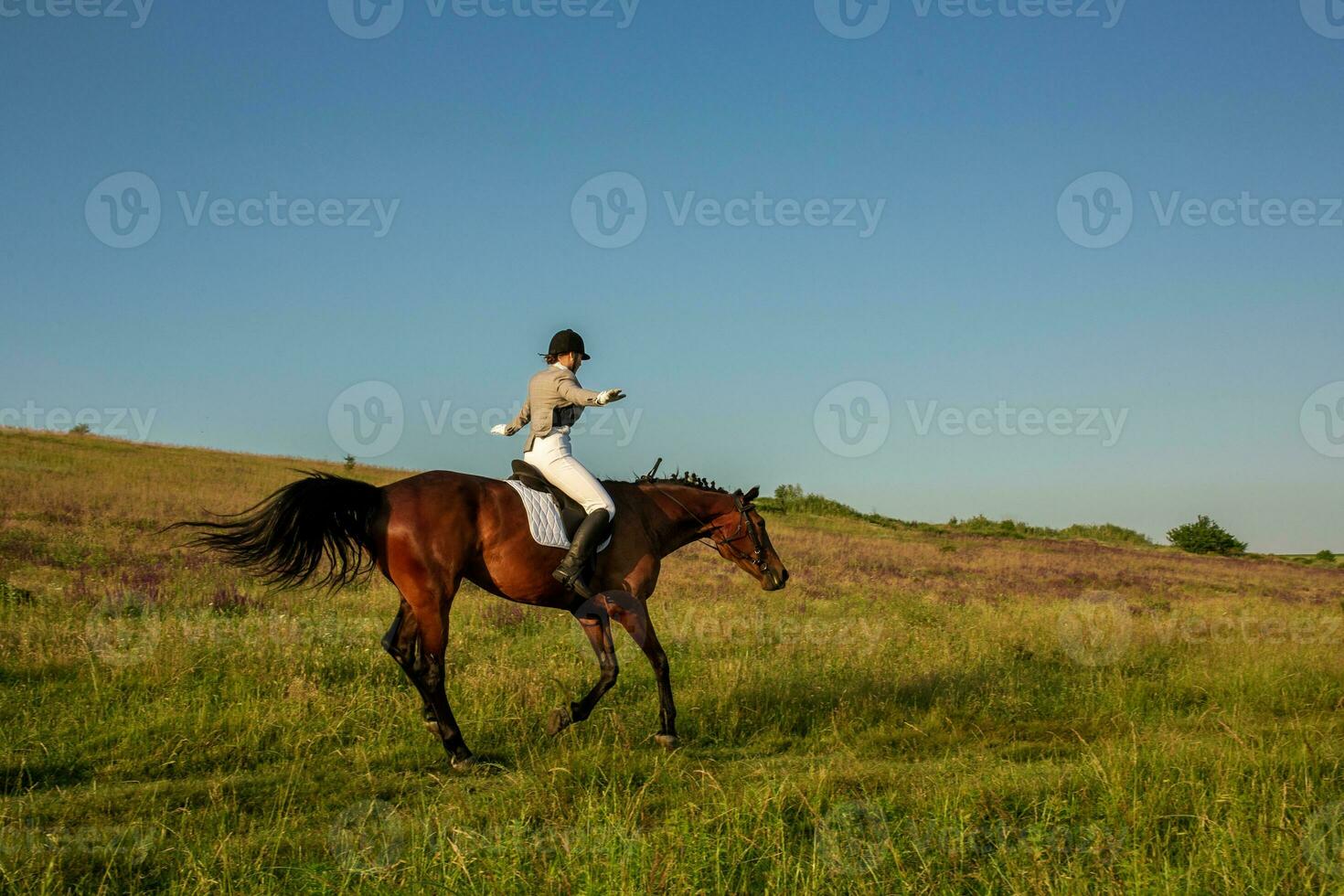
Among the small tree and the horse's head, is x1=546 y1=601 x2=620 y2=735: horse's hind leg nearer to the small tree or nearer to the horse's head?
the horse's head

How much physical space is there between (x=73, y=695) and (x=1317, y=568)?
4868 cm

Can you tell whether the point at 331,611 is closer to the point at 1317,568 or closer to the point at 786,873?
the point at 786,873

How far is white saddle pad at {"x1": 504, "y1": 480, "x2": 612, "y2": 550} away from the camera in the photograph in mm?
7617

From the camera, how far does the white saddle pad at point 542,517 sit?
300 inches

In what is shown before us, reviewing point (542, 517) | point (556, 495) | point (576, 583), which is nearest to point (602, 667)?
point (576, 583)

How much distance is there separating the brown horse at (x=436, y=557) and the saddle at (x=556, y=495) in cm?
21

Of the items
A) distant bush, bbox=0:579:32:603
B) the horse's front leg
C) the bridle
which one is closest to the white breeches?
the horse's front leg

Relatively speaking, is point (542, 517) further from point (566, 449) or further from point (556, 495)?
point (566, 449)

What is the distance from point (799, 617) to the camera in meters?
15.0

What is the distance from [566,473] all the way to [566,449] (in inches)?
9.6

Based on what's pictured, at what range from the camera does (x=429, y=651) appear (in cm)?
702

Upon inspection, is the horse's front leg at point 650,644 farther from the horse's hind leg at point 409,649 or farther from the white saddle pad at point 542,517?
the horse's hind leg at point 409,649

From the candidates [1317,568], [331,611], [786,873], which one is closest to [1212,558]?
[1317,568]

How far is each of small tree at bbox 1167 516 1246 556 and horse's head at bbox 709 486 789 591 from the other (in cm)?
4843
